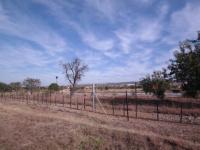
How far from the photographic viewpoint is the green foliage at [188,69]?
29464 millimetres

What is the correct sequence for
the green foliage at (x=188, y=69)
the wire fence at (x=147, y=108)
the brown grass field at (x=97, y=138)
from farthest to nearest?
the green foliage at (x=188, y=69)
the wire fence at (x=147, y=108)
the brown grass field at (x=97, y=138)

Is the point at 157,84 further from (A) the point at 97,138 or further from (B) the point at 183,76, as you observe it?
(A) the point at 97,138

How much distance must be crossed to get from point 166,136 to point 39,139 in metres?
6.23

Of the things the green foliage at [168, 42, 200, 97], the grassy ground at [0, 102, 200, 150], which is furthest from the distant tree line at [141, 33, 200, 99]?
the grassy ground at [0, 102, 200, 150]

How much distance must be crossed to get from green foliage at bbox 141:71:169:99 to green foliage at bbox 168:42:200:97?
155 cm

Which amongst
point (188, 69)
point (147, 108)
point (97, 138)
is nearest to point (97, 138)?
point (97, 138)

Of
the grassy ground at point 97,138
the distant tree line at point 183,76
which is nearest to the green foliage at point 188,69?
the distant tree line at point 183,76

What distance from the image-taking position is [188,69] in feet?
98.7

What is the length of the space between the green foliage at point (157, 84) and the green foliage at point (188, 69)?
1.55m

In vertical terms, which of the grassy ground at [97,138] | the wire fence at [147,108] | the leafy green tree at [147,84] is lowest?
the grassy ground at [97,138]

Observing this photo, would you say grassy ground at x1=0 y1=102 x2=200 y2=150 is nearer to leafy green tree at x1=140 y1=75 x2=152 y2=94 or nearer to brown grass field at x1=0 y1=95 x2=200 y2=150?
brown grass field at x1=0 y1=95 x2=200 y2=150

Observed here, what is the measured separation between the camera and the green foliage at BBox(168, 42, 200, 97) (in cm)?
2946

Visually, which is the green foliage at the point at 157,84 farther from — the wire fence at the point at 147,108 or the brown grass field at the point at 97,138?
the brown grass field at the point at 97,138

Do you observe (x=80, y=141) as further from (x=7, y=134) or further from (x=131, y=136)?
(x=7, y=134)
